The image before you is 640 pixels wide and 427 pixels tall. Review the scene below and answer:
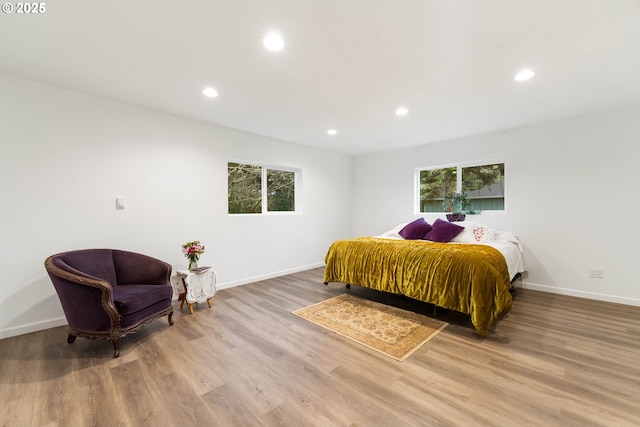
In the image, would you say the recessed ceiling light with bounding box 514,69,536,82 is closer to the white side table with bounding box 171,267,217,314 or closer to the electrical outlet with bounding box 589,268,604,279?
the electrical outlet with bounding box 589,268,604,279

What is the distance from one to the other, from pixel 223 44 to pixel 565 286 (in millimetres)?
5050

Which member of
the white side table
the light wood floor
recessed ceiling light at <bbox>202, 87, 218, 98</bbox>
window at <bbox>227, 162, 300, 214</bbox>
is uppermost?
recessed ceiling light at <bbox>202, 87, 218, 98</bbox>

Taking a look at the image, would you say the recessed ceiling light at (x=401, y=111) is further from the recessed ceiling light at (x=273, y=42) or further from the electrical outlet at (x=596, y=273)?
the electrical outlet at (x=596, y=273)

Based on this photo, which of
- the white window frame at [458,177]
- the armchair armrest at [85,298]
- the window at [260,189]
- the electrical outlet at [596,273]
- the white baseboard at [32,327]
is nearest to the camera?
the armchair armrest at [85,298]

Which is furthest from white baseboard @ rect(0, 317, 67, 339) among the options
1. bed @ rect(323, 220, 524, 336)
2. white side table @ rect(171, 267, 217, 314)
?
bed @ rect(323, 220, 524, 336)

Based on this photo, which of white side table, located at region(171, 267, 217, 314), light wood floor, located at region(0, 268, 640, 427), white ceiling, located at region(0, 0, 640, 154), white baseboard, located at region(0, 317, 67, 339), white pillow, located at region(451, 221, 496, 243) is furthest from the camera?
white pillow, located at region(451, 221, 496, 243)

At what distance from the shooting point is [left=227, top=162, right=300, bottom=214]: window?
14.3 feet

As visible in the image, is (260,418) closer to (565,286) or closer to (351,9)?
(351,9)

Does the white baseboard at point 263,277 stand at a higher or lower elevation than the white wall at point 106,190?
lower

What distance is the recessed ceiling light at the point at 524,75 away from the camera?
2408 mm

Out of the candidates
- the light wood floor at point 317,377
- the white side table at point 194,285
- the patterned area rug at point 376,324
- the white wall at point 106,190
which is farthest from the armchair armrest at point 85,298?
the patterned area rug at point 376,324

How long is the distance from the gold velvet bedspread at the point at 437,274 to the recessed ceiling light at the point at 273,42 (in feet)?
8.24

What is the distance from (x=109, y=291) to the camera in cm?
217

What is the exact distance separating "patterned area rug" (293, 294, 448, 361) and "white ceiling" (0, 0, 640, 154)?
2.45 meters
